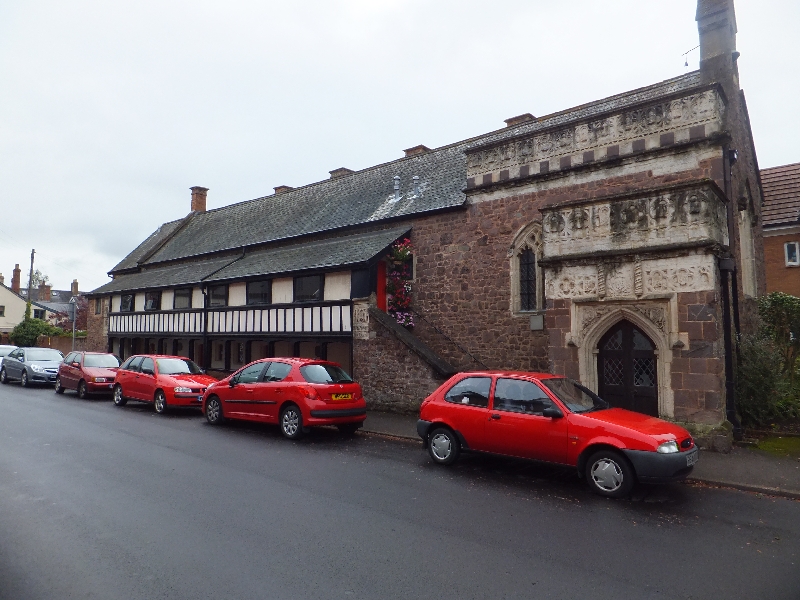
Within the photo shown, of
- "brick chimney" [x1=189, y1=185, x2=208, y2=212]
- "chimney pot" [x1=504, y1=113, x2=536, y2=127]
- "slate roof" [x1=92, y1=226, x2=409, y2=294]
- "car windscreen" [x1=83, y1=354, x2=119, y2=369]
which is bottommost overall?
"car windscreen" [x1=83, y1=354, x2=119, y2=369]

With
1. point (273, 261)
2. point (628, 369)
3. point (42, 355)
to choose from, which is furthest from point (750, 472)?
point (42, 355)

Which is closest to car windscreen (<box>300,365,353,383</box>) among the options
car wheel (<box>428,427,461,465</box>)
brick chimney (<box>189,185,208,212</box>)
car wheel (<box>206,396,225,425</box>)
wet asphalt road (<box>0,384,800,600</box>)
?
wet asphalt road (<box>0,384,800,600</box>)

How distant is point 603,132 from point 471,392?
8.16 metres

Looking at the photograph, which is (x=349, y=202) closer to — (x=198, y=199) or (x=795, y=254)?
(x=198, y=199)

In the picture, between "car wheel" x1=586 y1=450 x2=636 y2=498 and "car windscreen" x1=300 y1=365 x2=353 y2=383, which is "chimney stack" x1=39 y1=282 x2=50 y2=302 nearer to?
"car windscreen" x1=300 y1=365 x2=353 y2=383

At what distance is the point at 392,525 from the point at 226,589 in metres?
2.01

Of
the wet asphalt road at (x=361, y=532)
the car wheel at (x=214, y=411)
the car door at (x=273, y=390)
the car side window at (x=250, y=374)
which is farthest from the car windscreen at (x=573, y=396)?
the car wheel at (x=214, y=411)

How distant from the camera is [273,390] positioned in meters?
11.2

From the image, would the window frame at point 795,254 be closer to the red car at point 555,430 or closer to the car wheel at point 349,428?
the red car at point 555,430

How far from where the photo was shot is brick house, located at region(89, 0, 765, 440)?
32.4ft

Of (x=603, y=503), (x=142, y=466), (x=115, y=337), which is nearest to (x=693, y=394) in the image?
(x=603, y=503)

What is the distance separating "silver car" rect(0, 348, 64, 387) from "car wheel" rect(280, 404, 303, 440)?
15.1m

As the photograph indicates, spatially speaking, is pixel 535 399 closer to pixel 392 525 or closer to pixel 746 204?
pixel 392 525

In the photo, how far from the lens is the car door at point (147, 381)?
1457 cm
